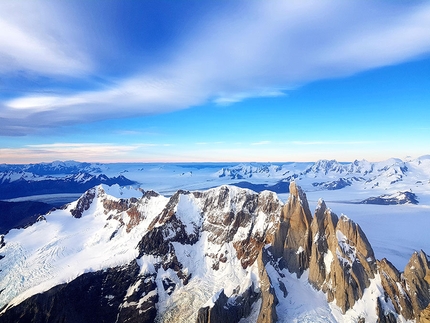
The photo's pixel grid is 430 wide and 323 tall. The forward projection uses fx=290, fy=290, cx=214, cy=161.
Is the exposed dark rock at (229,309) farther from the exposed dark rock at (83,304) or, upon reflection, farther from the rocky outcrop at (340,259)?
the exposed dark rock at (83,304)

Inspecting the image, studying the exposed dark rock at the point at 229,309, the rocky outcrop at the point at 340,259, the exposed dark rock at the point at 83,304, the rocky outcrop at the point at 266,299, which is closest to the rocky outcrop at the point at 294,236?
the rocky outcrop at the point at 340,259

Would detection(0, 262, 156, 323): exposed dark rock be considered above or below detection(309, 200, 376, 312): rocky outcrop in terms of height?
below

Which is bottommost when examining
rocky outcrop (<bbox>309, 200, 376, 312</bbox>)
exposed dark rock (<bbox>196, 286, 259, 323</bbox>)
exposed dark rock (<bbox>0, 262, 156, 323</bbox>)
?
exposed dark rock (<bbox>0, 262, 156, 323</bbox>)

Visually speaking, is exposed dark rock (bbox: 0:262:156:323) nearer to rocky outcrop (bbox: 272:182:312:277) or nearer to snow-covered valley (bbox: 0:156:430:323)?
snow-covered valley (bbox: 0:156:430:323)

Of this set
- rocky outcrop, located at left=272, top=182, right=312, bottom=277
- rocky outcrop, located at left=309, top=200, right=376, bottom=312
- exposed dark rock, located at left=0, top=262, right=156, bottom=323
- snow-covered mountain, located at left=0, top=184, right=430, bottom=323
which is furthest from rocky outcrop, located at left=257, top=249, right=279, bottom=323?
exposed dark rock, located at left=0, top=262, right=156, bottom=323

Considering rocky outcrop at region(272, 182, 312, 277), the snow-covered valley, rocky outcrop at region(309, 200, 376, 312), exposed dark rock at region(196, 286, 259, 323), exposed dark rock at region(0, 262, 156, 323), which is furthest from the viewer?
exposed dark rock at region(0, 262, 156, 323)

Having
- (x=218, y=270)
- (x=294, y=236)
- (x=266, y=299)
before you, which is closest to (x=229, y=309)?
(x=266, y=299)

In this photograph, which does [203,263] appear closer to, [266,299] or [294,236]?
[294,236]
